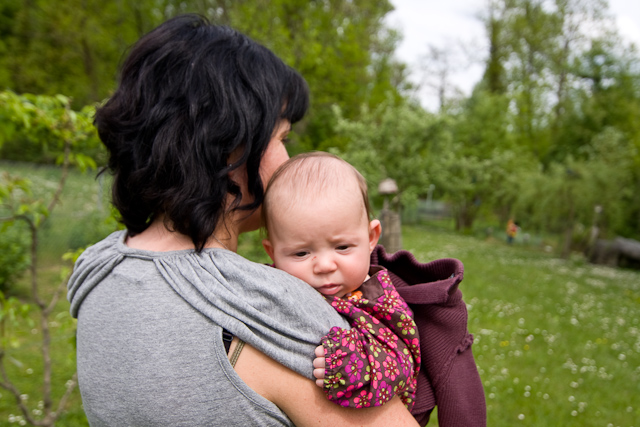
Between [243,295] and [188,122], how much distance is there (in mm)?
486

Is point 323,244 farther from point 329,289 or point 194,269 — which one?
point 194,269

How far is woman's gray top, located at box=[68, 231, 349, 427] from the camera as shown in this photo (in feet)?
3.29

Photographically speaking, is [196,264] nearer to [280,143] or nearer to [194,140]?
[194,140]

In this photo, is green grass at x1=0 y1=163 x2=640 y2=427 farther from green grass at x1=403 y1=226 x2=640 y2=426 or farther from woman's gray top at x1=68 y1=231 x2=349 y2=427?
woman's gray top at x1=68 y1=231 x2=349 y2=427

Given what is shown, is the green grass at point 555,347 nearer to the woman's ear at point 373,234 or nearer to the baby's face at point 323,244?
the woman's ear at point 373,234

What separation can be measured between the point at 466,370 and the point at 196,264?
832mm

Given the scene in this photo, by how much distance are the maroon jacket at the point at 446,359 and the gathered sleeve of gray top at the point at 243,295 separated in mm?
318

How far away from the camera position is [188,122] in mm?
1191

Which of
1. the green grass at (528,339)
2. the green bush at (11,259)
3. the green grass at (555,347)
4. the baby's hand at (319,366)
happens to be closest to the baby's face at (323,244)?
the baby's hand at (319,366)

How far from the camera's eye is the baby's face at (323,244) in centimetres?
128

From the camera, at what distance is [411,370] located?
1200mm

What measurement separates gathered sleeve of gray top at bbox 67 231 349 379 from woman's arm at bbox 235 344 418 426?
0.03 meters

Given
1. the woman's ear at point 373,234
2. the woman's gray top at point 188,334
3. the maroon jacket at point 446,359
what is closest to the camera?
the woman's gray top at point 188,334

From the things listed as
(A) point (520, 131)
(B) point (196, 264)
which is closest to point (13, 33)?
(B) point (196, 264)
